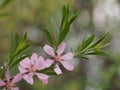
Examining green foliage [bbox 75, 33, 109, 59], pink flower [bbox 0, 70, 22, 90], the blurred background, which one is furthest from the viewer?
the blurred background

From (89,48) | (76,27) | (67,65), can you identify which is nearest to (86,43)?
(89,48)

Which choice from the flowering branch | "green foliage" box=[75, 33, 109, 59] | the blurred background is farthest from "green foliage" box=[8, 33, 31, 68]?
the blurred background

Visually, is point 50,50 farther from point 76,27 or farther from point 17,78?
point 76,27

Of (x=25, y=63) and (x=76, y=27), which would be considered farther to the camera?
(x=76, y=27)

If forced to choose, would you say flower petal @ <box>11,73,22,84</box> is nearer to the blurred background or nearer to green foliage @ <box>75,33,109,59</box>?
green foliage @ <box>75,33,109,59</box>

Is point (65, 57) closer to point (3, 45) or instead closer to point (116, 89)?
point (116, 89)

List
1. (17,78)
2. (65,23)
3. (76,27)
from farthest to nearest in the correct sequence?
(76,27) < (65,23) < (17,78)

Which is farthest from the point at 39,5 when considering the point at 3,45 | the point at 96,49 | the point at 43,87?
the point at 96,49
